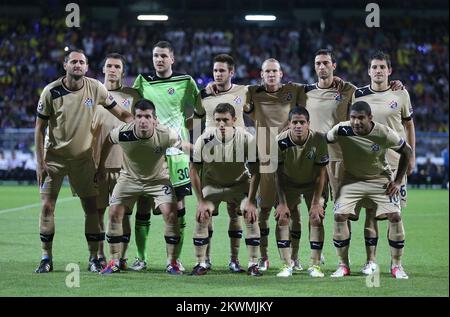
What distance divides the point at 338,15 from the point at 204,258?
27401mm

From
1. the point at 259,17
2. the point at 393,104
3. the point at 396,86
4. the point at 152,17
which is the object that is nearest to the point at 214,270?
the point at 393,104

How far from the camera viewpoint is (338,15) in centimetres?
3488

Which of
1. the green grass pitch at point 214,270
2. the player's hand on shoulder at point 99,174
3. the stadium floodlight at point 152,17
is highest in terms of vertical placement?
the stadium floodlight at point 152,17

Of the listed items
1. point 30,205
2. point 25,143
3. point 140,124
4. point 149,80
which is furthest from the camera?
point 25,143

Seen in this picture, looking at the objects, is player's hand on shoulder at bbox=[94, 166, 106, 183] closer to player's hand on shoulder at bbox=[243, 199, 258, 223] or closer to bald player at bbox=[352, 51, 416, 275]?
player's hand on shoulder at bbox=[243, 199, 258, 223]

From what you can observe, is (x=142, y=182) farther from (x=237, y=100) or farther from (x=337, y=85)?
(x=337, y=85)

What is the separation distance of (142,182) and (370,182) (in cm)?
238

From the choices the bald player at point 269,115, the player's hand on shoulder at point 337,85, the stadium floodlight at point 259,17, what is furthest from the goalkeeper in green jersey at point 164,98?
the stadium floodlight at point 259,17

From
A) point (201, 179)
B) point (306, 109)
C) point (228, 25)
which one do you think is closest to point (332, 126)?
point (306, 109)

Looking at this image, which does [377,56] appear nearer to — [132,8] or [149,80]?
[149,80]

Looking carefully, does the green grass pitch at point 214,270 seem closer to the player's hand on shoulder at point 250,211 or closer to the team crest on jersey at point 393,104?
the player's hand on shoulder at point 250,211

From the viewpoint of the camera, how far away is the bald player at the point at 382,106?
913 cm

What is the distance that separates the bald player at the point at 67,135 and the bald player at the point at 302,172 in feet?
5.71

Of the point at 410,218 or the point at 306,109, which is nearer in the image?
the point at 306,109
